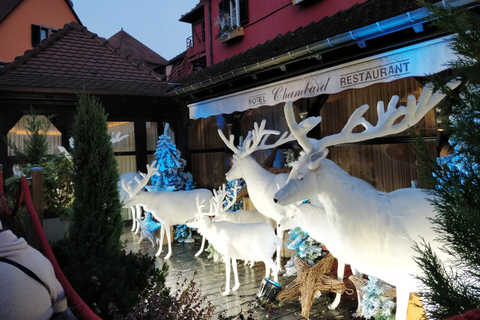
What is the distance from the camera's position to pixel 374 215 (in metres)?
2.93

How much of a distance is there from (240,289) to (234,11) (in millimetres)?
11280

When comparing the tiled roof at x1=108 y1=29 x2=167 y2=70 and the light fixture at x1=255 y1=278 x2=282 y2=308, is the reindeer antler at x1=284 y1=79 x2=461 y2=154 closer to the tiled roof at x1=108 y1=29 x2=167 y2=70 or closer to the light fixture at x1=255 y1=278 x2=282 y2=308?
the light fixture at x1=255 y1=278 x2=282 y2=308

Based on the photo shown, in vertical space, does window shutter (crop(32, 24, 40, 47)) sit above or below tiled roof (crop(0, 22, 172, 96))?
above

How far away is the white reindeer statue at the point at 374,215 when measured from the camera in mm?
2887

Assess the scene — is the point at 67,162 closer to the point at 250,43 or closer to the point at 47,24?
the point at 250,43

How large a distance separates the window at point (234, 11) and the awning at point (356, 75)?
5703 millimetres

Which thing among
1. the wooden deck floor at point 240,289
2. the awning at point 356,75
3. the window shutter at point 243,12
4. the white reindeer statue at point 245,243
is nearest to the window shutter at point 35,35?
the window shutter at point 243,12

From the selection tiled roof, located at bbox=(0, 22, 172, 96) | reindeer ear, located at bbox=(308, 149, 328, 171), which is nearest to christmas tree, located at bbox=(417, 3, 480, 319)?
reindeer ear, located at bbox=(308, 149, 328, 171)

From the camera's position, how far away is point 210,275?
6.63 meters

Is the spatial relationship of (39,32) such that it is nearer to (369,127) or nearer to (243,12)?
(243,12)

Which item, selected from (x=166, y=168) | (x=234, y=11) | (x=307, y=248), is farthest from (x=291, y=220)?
(x=234, y=11)

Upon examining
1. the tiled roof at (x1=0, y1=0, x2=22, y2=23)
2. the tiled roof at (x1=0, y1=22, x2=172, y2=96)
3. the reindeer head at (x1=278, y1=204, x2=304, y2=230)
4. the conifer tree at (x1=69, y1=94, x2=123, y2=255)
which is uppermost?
the tiled roof at (x1=0, y1=0, x2=22, y2=23)

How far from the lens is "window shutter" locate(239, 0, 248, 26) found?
13.5 m

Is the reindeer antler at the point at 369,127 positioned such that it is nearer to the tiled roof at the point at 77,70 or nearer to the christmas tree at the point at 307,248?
the christmas tree at the point at 307,248
